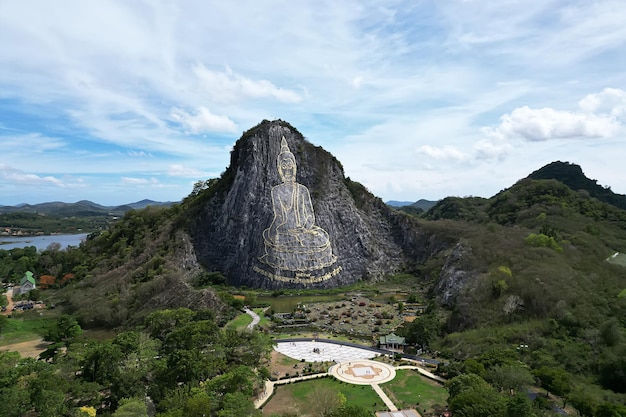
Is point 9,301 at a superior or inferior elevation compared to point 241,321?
inferior

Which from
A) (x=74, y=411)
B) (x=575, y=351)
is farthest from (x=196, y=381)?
(x=575, y=351)

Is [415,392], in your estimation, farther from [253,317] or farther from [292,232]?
[292,232]

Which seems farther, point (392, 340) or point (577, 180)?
point (577, 180)

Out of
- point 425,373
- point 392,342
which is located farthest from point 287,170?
point 425,373

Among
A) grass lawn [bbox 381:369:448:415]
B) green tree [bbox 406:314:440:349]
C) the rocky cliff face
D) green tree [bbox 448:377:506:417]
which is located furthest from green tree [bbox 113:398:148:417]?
the rocky cliff face

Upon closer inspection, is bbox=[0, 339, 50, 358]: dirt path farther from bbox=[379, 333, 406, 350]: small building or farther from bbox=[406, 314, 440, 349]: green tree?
bbox=[406, 314, 440, 349]: green tree

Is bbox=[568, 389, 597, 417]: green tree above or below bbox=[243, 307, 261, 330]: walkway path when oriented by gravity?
above

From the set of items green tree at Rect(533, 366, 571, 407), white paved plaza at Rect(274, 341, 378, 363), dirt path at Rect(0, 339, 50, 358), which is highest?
green tree at Rect(533, 366, 571, 407)
